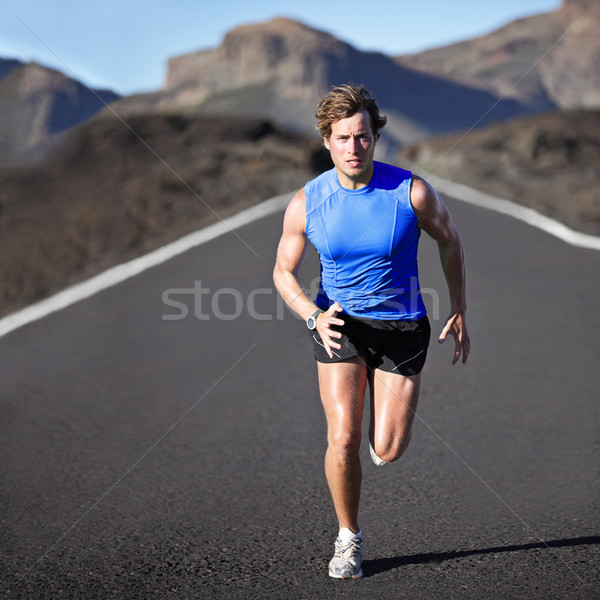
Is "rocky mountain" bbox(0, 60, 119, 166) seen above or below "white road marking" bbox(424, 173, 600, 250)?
above

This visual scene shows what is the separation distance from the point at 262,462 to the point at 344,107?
7.99 feet

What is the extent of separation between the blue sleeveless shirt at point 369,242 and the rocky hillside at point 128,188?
7.23m

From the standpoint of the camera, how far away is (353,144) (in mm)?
3971

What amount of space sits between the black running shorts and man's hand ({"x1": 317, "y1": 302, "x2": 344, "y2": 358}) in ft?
0.61

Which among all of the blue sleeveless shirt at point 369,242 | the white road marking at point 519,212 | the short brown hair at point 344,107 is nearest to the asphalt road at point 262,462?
the blue sleeveless shirt at point 369,242

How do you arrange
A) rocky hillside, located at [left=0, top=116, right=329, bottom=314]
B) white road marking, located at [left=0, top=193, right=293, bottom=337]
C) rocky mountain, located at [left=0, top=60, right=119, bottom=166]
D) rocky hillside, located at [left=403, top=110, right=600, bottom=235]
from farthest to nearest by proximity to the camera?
rocky hillside, located at [left=403, top=110, right=600, bottom=235] → rocky hillside, located at [left=0, top=116, right=329, bottom=314] → white road marking, located at [left=0, top=193, right=293, bottom=337] → rocky mountain, located at [left=0, top=60, right=119, bottom=166]

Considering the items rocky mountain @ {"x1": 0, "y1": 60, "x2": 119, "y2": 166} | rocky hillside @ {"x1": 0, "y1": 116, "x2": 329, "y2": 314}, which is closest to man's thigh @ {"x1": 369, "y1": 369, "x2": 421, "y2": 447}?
rocky mountain @ {"x1": 0, "y1": 60, "x2": 119, "y2": 166}

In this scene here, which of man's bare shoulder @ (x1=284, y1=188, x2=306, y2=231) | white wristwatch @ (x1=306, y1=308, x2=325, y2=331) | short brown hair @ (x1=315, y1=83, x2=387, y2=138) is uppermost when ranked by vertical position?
short brown hair @ (x1=315, y1=83, x2=387, y2=138)

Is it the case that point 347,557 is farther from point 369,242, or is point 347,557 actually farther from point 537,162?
point 537,162

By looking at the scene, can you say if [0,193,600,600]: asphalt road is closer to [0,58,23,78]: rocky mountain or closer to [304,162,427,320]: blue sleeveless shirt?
[304,162,427,320]: blue sleeveless shirt

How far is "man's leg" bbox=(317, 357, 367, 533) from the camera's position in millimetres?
4160

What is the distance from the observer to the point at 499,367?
24.6ft

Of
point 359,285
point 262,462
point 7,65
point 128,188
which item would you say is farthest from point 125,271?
point 128,188

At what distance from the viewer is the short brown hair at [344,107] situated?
157 inches
